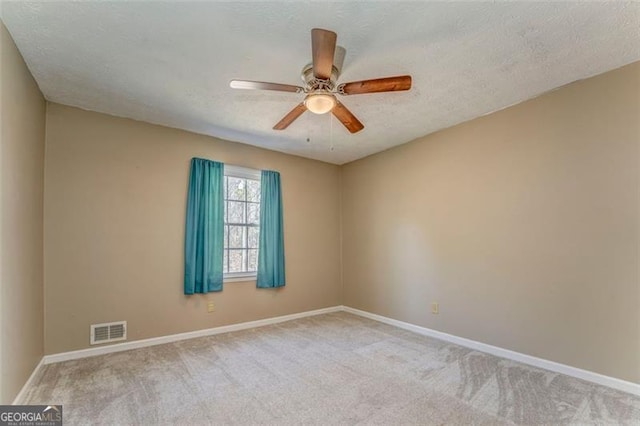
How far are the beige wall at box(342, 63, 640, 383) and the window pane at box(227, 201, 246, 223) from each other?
84.2 inches

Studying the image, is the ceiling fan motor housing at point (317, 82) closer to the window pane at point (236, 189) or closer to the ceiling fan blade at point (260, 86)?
the ceiling fan blade at point (260, 86)

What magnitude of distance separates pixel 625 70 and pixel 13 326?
4959mm

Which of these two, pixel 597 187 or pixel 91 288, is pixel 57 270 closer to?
pixel 91 288

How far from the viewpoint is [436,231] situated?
12.6ft

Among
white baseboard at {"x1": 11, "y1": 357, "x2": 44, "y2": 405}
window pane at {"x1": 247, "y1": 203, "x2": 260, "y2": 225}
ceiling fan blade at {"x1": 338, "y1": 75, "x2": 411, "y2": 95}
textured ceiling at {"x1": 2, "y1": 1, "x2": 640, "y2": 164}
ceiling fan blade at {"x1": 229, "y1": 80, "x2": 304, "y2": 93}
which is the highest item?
textured ceiling at {"x1": 2, "y1": 1, "x2": 640, "y2": 164}

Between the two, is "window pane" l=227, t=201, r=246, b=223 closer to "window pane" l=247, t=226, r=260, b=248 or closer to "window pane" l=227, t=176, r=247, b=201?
"window pane" l=227, t=176, r=247, b=201

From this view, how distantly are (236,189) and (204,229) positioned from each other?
0.78 m

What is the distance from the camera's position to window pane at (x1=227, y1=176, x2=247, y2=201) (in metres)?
4.28

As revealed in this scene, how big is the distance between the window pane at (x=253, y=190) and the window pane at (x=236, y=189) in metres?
0.08

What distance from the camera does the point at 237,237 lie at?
4.29 metres

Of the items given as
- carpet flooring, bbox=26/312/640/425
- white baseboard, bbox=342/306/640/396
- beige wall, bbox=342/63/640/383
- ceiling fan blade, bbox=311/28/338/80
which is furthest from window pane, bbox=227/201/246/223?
ceiling fan blade, bbox=311/28/338/80

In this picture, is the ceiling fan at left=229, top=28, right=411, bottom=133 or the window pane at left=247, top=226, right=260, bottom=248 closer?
the ceiling fan at left=229, top=28, right=411, bottom=133

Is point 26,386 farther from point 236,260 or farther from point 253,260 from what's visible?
point 253,260

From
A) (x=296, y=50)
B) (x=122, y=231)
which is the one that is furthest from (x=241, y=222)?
(x=296, y=50)
